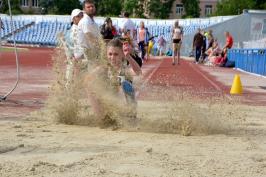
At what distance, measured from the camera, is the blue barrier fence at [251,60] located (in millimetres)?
20459

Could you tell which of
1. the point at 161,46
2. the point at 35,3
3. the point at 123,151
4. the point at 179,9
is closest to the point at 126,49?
the point at 123,151

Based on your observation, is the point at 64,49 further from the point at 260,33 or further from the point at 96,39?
the point at 260,33

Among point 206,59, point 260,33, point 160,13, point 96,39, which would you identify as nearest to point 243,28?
point 260,33

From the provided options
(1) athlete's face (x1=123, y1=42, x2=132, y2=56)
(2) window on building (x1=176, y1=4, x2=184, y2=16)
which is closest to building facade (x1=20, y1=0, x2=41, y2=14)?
(2) window on building (x1=176, y1=4, x2=184, y2=16)

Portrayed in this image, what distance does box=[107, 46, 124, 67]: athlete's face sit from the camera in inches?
307

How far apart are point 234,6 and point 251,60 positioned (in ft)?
213

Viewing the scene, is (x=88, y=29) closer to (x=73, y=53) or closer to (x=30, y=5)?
(x=73, y=53)

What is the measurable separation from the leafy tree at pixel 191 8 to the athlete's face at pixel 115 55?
94.2 metres

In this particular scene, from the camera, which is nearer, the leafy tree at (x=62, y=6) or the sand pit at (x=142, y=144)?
the sand pit at (x=142, y=144)

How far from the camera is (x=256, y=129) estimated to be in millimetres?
7863

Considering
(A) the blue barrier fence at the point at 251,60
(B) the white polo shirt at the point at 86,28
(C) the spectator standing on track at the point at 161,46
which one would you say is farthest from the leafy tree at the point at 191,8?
(B) the white polo shirt at the point at 86,28

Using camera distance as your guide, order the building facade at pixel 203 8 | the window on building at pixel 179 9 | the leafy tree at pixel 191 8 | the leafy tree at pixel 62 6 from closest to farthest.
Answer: the leafy tree at pixel 62 6 → the leafy tree at pixel 191 8 → the window on building at pixel 179 9 → the building facade at pixel 203 8

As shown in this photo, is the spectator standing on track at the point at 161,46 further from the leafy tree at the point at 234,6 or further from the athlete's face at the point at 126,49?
the athlete's face at the point at 126,49

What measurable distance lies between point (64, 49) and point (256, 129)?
275 cm
